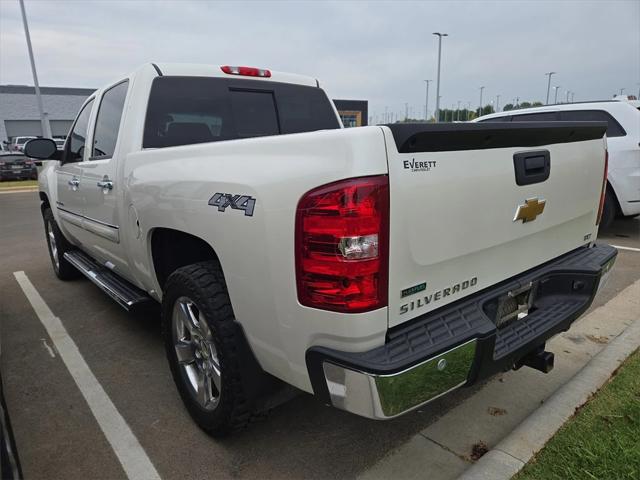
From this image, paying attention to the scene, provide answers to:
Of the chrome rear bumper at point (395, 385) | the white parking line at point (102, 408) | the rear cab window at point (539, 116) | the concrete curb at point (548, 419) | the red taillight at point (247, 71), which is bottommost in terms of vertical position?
the white parking line at point (102, 408)

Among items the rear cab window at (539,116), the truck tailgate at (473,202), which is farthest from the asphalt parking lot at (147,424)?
the rear cab window at (539,116)

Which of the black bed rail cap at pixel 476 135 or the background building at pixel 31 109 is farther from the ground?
the background building at pixel 31 109

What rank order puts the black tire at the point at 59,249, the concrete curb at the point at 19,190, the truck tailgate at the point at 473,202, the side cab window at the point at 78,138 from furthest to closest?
the concrete curb at the point at 19,190 < the black tire at the point at 59,249 < the side cab window at the point at 78,138 < the truck tailgate at the point at 473,202

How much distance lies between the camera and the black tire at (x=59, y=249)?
17.3 ft

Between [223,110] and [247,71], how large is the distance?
42 centimetres

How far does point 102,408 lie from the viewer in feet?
9.38

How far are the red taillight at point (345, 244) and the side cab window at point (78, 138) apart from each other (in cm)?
326

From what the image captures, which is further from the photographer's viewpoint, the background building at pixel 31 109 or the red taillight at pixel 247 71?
the background building at pixel 31 109

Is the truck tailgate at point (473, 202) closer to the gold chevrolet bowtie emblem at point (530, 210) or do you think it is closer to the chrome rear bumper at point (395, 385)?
the gold chevrolet bowtie emblem at point (530, 210)

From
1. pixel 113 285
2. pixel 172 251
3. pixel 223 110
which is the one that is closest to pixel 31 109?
pixel 113 285

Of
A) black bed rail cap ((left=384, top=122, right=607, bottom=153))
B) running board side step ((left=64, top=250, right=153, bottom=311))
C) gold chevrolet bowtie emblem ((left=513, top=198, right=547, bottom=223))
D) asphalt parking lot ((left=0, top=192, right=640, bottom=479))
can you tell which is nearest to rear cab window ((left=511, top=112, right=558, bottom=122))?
black bed rail cap ((left=384, top=122, right=607, bottom=153))

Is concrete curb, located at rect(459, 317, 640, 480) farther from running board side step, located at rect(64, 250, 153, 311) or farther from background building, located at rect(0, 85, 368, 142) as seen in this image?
background building, located at rect(0, 85, 368, 142)

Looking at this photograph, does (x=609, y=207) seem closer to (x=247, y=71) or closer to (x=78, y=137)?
(x=247, y=71)

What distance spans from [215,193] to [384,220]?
0.84m
